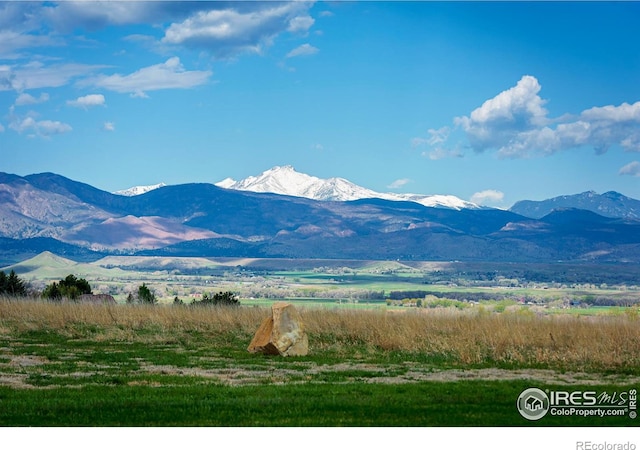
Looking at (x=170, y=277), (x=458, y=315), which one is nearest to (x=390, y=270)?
(x=170, y=277)

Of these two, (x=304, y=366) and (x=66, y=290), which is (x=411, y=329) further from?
(x=66, y=290)

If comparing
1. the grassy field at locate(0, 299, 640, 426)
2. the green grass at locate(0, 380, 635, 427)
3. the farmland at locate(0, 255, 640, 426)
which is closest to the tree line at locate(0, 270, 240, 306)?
the farmland at locate(0, 255, 640, 426)

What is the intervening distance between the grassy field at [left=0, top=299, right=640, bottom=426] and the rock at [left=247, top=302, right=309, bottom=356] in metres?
0.52

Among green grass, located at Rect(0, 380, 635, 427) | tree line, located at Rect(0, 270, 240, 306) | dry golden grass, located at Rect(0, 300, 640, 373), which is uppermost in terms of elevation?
tree line, located at Rect(0, 270, 240, 306)

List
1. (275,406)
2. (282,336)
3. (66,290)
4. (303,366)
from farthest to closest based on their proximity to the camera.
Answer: (66,290) < (282,336) < (303,366) < (275,406)

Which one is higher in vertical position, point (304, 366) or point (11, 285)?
point (11, 285)

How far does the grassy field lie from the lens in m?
14.0

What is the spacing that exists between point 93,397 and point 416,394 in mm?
5819

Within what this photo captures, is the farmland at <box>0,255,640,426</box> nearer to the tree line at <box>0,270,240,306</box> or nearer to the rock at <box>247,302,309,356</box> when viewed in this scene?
the rock at <box>247,302,309,356</box>

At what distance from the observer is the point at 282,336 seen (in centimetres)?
2358

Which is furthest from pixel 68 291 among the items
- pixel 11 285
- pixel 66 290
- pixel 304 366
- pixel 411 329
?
pixel 304 366

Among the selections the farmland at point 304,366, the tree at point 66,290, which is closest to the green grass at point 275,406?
the farmland at point 304,366

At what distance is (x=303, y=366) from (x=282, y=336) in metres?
2.53

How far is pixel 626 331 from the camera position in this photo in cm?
2395
